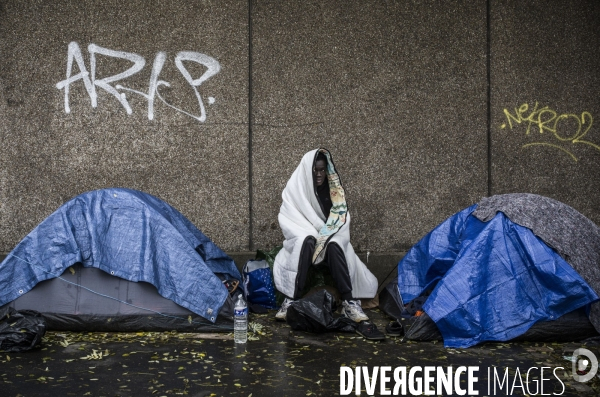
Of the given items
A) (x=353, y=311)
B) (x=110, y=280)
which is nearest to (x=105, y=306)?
(x=110, y=280)

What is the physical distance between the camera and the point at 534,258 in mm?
5020

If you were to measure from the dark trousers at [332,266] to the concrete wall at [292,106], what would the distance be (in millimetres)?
1228

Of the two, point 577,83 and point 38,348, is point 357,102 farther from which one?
point 38,348

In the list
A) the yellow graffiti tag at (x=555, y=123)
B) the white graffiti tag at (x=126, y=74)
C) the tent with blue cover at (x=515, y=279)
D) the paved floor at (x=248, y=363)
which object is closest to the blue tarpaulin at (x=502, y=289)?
the tent with blue cover at (x=515, y=279)

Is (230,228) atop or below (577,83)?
below

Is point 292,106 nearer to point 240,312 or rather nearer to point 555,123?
point 240,312

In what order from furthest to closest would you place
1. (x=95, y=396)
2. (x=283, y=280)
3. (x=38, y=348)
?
(x=283, y=280), (x=38, y=348), (x=95, y=396)

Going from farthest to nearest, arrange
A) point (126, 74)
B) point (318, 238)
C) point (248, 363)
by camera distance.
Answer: point (126, 74) → point (318, 238) → point (248, 363)

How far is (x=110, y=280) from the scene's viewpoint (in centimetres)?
530

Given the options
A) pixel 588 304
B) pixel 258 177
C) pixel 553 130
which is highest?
pixel 553 130

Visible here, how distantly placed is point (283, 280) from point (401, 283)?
1049mm

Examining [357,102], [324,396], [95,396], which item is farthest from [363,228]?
[95,396]

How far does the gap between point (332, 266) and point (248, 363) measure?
4.69ft

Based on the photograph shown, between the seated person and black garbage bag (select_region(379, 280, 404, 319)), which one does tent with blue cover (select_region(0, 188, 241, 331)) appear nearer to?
the seated person
